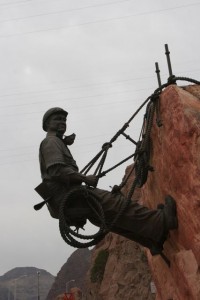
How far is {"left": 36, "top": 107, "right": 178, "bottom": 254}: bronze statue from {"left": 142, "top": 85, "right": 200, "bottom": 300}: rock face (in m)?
0.21

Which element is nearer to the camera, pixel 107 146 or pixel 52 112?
pixel 52 112

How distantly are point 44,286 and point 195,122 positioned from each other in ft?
375

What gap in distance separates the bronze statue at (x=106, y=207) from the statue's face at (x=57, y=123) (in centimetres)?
52

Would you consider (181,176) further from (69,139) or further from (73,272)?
(73,272)

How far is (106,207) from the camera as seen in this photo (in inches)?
227

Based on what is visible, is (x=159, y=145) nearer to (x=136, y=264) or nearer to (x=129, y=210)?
(x=129, y=210)

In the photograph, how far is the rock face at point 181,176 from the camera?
5.34 m

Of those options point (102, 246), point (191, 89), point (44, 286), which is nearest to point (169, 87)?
point (191, 89)

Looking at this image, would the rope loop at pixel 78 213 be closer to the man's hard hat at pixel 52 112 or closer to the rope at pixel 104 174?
the rope at pixel 104 174

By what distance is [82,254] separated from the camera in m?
67.6

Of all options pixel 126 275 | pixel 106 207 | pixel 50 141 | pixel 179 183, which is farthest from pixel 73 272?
pixel 179 183

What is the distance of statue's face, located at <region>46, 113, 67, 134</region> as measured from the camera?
651cm

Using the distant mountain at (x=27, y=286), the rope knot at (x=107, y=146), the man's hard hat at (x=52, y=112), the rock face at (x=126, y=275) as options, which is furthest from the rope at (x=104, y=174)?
the distant mountain at (x=27, y=286)

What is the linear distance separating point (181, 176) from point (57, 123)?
2.11 meters
